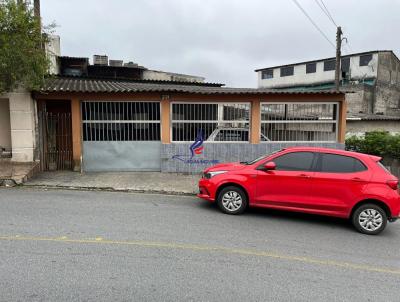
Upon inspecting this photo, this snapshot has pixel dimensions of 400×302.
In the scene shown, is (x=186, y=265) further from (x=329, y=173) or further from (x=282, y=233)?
(x=329, y=173)

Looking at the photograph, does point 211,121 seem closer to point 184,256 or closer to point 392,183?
point 392,183

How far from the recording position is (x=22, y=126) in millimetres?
10695

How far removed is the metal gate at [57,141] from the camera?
11.5 m

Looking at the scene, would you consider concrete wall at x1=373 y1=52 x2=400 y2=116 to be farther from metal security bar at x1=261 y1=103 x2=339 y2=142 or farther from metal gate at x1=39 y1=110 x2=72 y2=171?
metal gate at x1=39 y1=110 x2=72 y2=171

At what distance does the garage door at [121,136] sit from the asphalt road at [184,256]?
4.35m

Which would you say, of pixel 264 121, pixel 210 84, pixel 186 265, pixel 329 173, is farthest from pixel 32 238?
pixel 210 84

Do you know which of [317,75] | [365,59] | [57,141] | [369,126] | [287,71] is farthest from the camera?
[287,71]

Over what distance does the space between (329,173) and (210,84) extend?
15481 millimetres

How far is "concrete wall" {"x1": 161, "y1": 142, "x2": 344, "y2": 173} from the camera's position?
11.4m

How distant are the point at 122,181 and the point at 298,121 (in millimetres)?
6681

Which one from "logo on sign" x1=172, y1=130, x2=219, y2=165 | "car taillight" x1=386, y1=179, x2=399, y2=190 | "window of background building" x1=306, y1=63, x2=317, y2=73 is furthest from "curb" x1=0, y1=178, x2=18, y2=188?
"window of background building" x1=306, y1=63, x2=317, y2=73

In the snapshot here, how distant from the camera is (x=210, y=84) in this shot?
2091 cm

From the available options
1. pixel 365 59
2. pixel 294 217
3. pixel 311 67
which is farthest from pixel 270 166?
pixel 311 67

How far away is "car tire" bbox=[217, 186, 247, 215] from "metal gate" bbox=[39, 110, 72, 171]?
7.04 m
